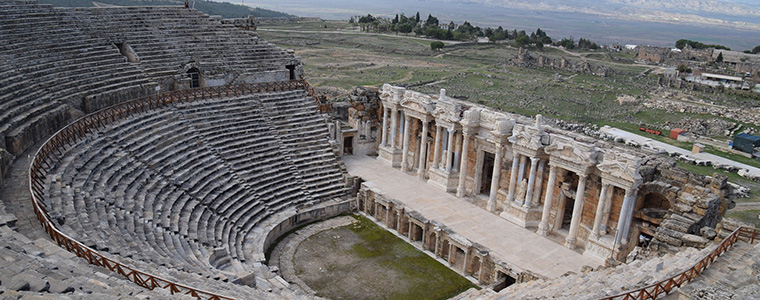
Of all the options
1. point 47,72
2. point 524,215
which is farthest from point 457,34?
point 47,72

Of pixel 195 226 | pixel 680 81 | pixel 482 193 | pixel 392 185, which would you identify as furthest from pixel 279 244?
pixel 680 81

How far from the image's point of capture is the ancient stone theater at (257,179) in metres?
16.5

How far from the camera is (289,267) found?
2431 centimetres

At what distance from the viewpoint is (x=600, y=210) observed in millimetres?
24078

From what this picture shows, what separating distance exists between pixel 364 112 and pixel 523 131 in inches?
496

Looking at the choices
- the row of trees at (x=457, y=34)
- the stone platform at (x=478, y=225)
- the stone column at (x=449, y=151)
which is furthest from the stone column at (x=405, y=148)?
the row of trees at (x=457, y=34)

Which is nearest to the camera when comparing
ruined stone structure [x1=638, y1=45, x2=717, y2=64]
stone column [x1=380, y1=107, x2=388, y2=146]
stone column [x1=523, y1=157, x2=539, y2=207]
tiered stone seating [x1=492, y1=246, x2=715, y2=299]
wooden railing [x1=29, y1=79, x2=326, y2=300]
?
wooden railing [x1=29, y1=79, x2=326, y2=300]

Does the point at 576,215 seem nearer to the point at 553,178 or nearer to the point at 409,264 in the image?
the point at 553,178

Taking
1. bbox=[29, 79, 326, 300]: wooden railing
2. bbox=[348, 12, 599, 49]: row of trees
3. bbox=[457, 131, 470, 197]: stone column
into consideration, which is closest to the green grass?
bbox=[457, 131, 470, 197]: stone column

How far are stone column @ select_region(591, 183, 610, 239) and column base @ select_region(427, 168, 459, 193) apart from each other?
326 inches

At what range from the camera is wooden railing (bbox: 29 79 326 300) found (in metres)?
13.3

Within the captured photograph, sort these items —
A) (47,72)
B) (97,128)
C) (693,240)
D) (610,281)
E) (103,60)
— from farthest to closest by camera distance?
1. (103,60)
2. (47,72)
3. (97,128)
4. (693,240)
5. (610,281)

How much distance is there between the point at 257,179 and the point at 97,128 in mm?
7644

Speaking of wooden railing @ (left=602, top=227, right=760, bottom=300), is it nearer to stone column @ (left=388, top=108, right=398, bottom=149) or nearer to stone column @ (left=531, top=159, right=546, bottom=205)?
stone column @ (left=531, top=159, right=546, bottom=205)
